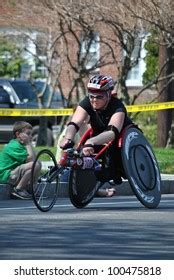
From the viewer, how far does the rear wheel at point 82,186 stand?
48.3ft

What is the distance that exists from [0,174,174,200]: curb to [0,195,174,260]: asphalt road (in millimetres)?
1599

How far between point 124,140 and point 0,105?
18602 millimetres

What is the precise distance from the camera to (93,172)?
14.7m

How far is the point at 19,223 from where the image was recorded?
1315cm

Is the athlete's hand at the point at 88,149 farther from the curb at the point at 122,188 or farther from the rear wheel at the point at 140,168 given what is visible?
the curb at the point at 122,188

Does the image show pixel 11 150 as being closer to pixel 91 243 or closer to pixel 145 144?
pixel 145 144

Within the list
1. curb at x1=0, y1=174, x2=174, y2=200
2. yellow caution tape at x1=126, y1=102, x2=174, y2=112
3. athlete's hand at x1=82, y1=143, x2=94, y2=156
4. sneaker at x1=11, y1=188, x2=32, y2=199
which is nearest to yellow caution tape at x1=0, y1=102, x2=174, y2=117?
yellow caution tape at x1=126, y1=102, x2=174, y2=112

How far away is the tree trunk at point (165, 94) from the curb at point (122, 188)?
7116 millimetres

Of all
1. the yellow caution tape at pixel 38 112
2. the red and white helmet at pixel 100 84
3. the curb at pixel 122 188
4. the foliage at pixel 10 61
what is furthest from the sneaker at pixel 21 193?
the foliage at pixel 10 61

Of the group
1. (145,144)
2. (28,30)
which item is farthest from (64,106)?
(145,144)

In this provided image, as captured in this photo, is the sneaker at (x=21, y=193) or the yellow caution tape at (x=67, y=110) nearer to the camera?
the sneaker at (x=21, y=193)

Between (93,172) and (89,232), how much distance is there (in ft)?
7.99

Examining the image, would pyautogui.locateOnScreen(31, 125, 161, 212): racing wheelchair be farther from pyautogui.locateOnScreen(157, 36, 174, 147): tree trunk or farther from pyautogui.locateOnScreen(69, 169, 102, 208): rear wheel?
pyautogui.locateOnScreen(157, 36, 174, 147): tree trunk

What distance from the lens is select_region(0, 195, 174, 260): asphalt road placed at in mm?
10750
